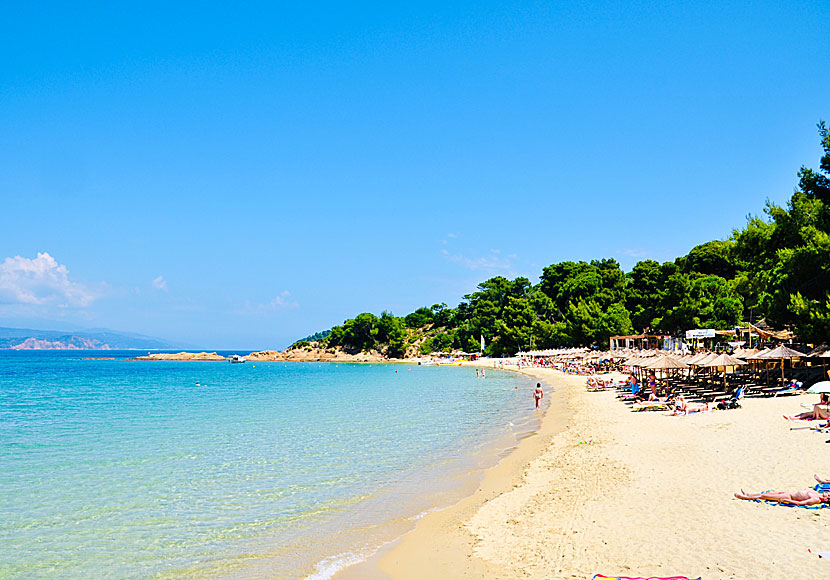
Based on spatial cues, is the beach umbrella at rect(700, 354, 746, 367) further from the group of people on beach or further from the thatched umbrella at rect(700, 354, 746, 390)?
the group of people on beach

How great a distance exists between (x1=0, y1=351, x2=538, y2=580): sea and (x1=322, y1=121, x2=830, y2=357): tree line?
12592mm

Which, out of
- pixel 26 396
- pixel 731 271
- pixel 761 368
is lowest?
pixel 26 396

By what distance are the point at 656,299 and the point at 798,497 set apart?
183 feet

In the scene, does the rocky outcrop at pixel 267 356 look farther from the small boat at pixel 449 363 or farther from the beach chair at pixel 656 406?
the beach chair at pixel 656 406

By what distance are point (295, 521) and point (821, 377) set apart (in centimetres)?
2205

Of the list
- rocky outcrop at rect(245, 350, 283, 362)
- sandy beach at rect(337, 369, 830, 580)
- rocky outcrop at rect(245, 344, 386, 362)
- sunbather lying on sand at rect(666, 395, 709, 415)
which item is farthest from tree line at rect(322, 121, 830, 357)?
rocky outcrop at rect(245, 350, 283, 362)

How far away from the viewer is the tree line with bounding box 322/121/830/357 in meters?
23.3

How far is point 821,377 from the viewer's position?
72.5 ft

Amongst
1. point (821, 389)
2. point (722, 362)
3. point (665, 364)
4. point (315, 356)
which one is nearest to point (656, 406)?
point (665, 364)

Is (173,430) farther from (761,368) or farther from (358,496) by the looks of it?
(761,368)

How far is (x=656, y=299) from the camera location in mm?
59500

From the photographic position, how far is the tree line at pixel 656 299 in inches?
916

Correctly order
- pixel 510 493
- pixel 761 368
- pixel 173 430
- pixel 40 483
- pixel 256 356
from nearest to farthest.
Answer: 1. pixel 510 493
2. pixel 40 483
3. pixel 173 430
4. pixel 761 368
5. pixel 256 356

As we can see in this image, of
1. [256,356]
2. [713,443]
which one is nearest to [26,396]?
[713,443]
